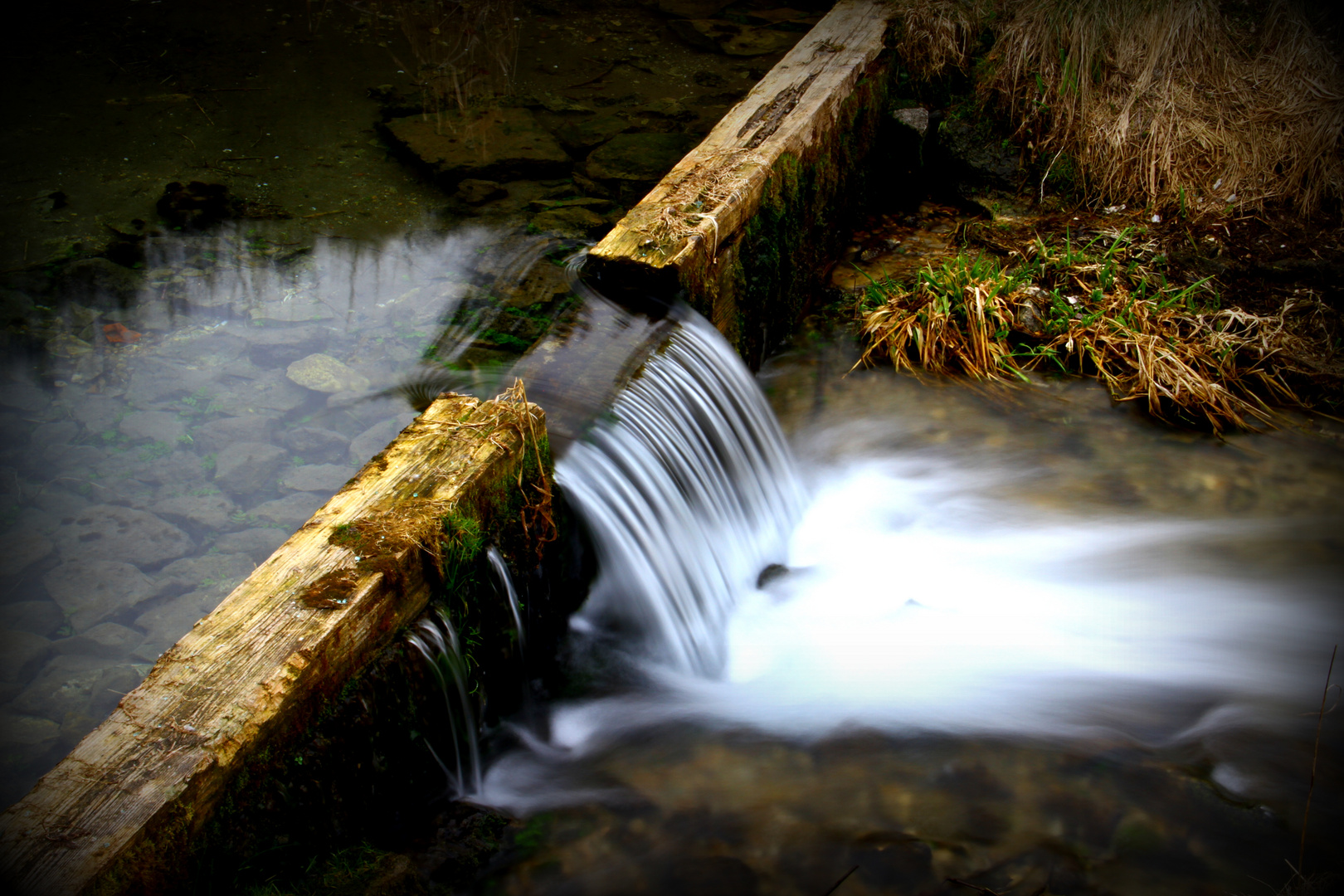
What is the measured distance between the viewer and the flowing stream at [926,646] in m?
2.52

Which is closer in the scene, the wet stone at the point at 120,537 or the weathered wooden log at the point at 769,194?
the wet stone at the point at 120,537

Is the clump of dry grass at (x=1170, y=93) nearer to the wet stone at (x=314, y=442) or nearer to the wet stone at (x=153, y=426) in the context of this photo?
the wet stone at (x=314, y=442)

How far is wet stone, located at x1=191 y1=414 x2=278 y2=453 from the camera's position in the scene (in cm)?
385

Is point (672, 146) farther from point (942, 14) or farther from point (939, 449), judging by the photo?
point (939, 449)

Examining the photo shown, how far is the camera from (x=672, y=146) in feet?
20.0

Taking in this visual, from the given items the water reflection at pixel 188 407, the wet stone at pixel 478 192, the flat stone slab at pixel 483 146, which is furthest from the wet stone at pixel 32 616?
the flat stone slab at pixel 483 146

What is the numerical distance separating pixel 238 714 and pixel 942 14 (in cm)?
594

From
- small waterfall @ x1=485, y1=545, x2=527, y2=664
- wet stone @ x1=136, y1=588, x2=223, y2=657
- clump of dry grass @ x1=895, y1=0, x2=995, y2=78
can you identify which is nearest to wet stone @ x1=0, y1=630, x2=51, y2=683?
wet stone @ x1=136, y1=588, x2=223, y2=657

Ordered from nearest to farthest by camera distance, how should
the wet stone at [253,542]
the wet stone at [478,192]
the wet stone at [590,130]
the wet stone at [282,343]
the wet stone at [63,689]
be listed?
the wet stone at [63,689]
the wet stone at [253,542]
the wet stone at [282,343]
the wet stone at [478,192]
the wet stone at [590,130]

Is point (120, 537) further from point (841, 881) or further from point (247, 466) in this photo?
point (841, 881)

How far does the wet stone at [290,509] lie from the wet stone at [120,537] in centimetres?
29

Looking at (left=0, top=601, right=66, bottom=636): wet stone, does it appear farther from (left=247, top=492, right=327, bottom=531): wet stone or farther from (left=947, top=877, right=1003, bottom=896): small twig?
(left=947, top=877, right=1003, bottom=896): small twig

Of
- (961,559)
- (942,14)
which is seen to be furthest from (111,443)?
(942,14)

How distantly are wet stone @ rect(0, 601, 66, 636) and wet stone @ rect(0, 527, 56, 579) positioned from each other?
0.18m
